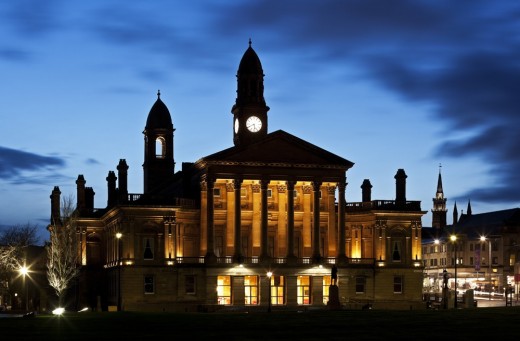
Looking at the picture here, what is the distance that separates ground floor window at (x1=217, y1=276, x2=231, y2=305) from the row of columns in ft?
8.47

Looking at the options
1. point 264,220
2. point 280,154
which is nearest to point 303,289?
point 264,220

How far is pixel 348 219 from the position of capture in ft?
400

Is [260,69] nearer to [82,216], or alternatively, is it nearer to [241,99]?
[241,99]

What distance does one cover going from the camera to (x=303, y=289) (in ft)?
378

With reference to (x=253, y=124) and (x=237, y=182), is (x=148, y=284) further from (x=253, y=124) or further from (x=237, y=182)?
(x=253, y=124)

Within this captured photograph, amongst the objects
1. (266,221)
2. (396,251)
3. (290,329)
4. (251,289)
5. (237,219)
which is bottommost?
(251,289)

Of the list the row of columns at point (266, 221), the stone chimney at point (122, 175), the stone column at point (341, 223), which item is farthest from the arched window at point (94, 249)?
the stone column at point (341, 223)

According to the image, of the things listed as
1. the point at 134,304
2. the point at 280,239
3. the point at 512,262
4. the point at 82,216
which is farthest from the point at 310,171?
the point at 512,262

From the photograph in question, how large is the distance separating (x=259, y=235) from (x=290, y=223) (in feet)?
16.9

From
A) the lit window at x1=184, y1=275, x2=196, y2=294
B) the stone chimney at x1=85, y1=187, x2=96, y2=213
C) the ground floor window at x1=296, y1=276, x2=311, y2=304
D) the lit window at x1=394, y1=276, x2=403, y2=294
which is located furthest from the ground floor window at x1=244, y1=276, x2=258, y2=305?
the stone chimney at x1=85, y1=187, x2=96, y2=213

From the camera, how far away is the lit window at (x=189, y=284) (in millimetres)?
112375

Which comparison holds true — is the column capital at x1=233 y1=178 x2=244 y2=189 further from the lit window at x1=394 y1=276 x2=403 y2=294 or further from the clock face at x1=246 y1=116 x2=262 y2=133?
the lit window at x1=394 y1=276 x2=403 y2=294

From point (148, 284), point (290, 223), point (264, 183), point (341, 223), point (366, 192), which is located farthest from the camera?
point (366, 192)

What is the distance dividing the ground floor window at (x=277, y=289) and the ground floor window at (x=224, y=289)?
16.1ft
